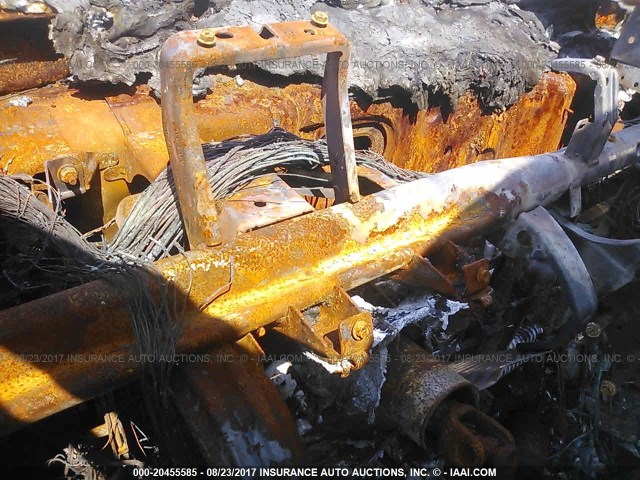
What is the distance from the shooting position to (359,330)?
176 centimetres

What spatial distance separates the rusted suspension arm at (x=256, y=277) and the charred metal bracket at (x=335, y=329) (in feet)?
0.18

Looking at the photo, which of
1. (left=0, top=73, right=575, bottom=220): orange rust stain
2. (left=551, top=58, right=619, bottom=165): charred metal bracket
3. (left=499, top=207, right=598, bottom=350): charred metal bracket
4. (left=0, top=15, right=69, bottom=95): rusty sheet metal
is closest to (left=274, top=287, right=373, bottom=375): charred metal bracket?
(left=499, top=207, right=598, bottom=350): charred metal bracket

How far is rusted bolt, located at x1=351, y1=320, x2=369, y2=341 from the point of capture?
1.76 metres

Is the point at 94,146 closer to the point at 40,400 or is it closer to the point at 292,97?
the point at 292,97

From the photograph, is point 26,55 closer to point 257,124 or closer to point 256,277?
point 257,124

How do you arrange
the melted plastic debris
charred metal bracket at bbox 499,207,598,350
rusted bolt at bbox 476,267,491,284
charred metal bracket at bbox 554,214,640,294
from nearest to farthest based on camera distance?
the melted plastic debris, rusted bolt at bbox 476,267,491,284, charred metal bracket at bbox 499,207,598,350, charred metal bracket at bbox 554,214,640,294

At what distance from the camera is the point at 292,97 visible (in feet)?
11.0

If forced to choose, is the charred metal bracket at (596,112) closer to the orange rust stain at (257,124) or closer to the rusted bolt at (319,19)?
the orange rust stain at (257,124)

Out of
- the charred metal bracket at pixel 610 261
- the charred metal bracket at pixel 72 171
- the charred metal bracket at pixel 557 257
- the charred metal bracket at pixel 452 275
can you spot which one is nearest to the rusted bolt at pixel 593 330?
the charred metal bracket at pixel 610 261

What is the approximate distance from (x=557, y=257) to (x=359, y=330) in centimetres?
112

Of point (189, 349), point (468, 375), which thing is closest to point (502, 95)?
point (468, 375)

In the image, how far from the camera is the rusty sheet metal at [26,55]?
2.75 m

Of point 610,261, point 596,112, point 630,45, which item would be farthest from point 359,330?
point 630,45

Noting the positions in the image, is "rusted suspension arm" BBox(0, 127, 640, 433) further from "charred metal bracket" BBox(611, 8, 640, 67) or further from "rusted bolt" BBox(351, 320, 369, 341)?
"charred metal bracket" BBox(611, 8, 640, 67)
